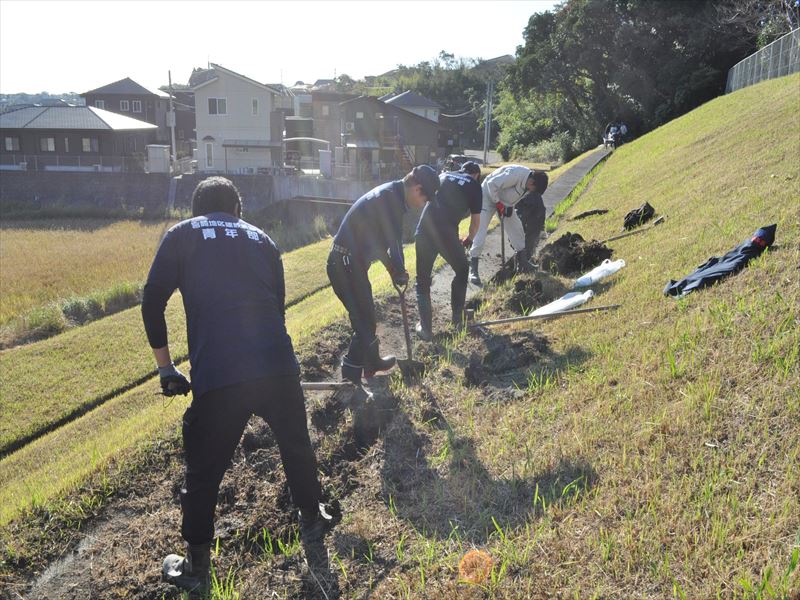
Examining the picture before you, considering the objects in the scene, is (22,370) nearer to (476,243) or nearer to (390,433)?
(476,243)

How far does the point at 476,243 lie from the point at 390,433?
5305 millimetres

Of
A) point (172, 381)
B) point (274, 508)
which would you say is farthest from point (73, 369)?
point (172, 381)

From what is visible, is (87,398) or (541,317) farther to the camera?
(87,398)

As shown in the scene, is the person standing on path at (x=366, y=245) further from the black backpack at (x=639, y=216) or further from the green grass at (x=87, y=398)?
the black backpack at (x=639, y=216)

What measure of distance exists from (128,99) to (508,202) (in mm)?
58723

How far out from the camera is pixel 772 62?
25.5m

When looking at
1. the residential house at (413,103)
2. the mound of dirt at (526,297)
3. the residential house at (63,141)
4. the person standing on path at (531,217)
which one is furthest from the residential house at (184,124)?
the mound of dirt at (526,297)

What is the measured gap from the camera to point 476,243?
979 cm

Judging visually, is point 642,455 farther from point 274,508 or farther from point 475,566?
point 274,508

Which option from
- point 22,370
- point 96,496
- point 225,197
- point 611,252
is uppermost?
point 225,197

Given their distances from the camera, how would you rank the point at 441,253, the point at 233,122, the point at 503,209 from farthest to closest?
the point at 233,122, the point at 503,209, the point at 441,253

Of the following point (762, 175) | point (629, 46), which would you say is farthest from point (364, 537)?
point (629, 46)

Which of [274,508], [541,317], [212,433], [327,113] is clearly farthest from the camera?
[327,113]

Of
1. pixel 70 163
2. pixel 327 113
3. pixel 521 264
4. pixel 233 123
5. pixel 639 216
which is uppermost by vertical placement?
pixel 327 113
